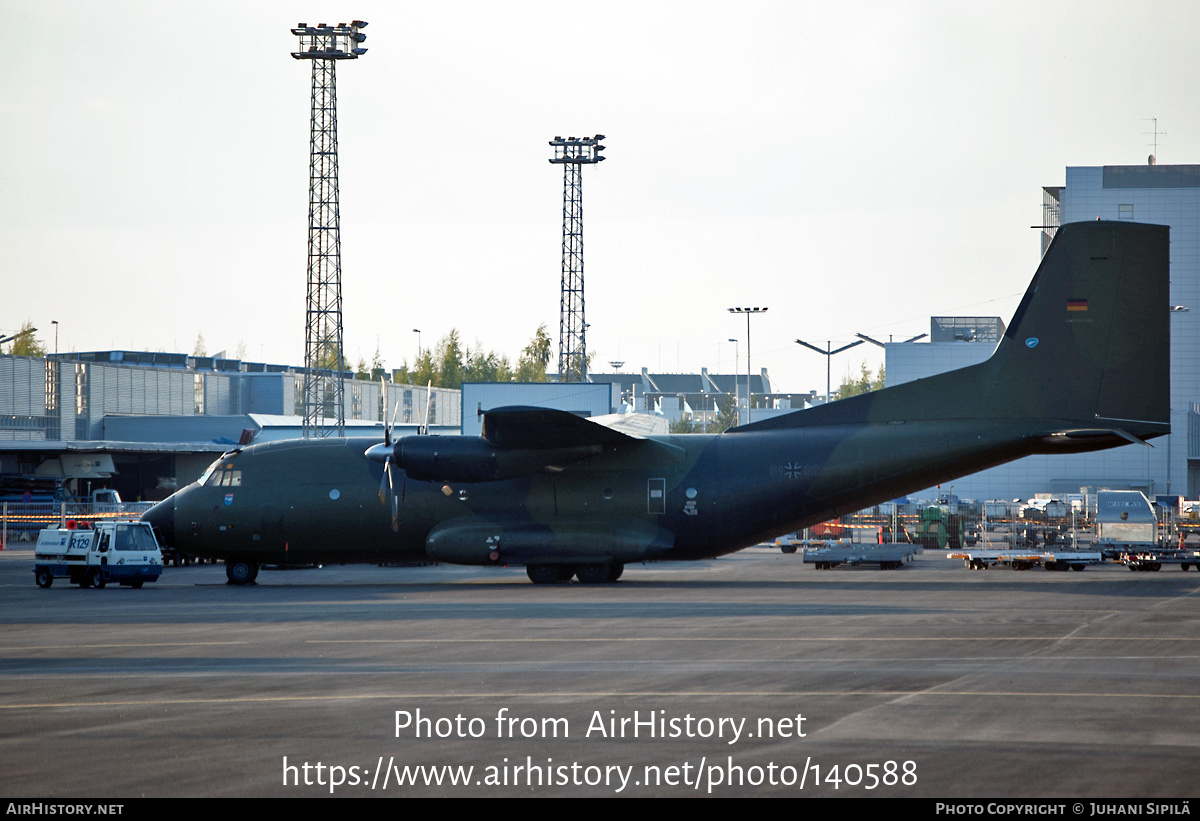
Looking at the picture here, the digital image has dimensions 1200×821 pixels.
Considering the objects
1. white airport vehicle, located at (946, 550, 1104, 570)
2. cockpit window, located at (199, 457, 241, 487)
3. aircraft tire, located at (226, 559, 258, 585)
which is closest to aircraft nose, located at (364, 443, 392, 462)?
cockpit window, located at (199, 457, 241, 487)

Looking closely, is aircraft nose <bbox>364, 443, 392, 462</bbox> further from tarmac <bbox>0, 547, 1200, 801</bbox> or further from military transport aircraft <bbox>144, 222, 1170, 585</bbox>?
tarmac <bbox>0, 547, 1200, 801</bbox>

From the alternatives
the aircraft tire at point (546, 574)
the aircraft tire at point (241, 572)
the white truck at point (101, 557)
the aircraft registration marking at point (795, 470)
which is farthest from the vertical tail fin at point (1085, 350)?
the white truck at point (101, 557)

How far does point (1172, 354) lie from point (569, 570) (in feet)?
211

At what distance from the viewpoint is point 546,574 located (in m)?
27.5

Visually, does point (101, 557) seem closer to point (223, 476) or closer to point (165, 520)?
point (165, 520)

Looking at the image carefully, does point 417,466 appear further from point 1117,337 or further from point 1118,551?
point 1118,551

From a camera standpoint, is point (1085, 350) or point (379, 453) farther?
point (379, 453)

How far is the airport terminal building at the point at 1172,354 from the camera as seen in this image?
74.4 m

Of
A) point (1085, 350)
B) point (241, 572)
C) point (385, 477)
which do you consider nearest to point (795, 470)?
point (1085, 350)

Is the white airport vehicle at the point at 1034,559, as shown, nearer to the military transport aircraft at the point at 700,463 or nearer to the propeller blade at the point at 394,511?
the military transport aircraft at the point at 700,463

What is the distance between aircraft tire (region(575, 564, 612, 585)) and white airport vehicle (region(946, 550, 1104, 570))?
11929 mm

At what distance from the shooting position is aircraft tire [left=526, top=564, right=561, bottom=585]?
1081 inches

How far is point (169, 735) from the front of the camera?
9461mm
